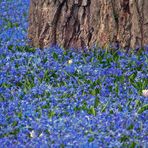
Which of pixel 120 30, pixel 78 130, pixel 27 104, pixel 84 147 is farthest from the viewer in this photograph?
pixel 120 30

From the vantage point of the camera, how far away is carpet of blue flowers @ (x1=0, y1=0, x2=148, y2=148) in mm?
4531

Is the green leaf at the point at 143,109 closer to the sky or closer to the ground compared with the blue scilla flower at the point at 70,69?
closer to the ground

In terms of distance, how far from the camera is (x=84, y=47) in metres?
6.66

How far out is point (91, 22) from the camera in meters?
6.55

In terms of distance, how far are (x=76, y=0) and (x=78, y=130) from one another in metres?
2.28

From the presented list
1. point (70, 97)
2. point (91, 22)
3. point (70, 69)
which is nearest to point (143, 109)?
point (70, 97)

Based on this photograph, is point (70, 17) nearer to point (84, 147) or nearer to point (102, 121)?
point (102, 121)

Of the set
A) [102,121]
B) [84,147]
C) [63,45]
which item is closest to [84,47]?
[63,45]

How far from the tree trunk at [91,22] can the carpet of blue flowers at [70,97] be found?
16cm

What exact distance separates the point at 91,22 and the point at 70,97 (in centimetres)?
142

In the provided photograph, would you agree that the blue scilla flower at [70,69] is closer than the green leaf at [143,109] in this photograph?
No

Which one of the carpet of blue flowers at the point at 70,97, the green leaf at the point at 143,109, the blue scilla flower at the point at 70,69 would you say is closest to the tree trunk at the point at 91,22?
the carpet of blue flowers at the point at 70,97

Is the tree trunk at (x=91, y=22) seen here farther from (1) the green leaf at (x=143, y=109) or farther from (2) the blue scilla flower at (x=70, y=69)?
(1) the green leaf at (x=143, y=109)

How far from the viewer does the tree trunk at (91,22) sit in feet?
21.2
